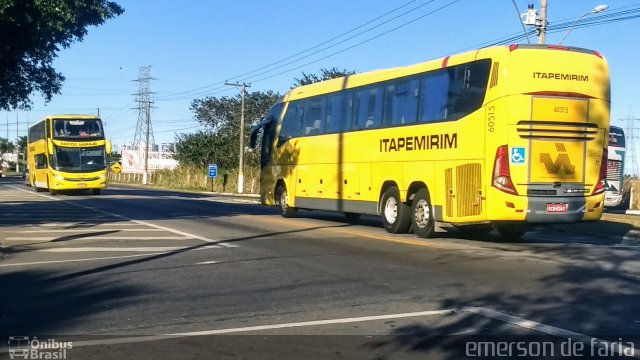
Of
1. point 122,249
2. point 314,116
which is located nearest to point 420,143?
point 314,116

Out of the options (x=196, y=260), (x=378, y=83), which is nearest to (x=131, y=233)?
(x=196, y=260)

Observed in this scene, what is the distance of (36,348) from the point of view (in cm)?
647

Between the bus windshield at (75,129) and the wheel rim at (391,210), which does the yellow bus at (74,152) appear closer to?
the bus windshield at (75,129)

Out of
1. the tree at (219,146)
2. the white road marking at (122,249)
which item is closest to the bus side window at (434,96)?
the white road marking at (122,249)

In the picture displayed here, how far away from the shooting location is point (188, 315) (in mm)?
7984

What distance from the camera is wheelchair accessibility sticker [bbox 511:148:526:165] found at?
13820 millimetres

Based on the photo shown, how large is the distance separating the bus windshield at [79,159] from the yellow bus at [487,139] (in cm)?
2290

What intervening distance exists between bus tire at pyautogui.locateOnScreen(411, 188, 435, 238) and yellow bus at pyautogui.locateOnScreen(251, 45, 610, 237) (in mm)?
28

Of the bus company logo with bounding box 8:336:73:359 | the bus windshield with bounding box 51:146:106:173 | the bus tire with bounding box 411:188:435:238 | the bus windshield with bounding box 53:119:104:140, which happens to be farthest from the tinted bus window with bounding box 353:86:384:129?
the bus windshield with bounding box 53:119:104:140

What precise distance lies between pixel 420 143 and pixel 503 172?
288 centimetres

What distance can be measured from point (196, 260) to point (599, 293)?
21.9 feet

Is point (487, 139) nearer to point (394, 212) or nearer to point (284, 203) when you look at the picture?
point (394, 212)

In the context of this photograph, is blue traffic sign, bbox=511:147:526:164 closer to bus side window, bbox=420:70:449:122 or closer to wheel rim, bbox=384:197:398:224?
bus side window, bbox=420:70:449:122

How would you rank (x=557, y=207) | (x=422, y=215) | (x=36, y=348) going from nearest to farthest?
1. (x=36, y=348)
2. (x=557, y=207)
3. (x=422, y=215)
